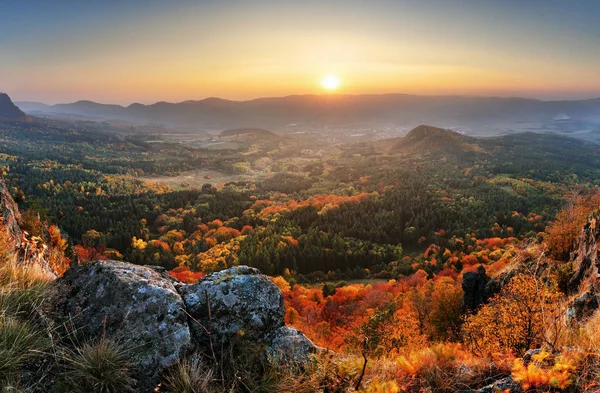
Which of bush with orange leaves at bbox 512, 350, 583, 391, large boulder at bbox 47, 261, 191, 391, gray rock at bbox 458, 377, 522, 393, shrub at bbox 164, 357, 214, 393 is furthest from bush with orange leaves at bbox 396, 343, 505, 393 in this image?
large boulder at bbox 47, 261, 191, 391

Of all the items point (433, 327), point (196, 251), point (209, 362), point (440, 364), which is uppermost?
point (209, 362)

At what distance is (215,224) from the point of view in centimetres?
13488

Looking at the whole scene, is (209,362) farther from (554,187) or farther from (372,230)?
(554,187)

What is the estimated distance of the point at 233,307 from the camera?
7.30 m

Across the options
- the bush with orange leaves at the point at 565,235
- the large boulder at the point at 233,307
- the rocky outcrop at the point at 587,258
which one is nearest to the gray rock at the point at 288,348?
the large boulder at the point at 233,307

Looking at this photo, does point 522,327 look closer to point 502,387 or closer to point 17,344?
point 502,387

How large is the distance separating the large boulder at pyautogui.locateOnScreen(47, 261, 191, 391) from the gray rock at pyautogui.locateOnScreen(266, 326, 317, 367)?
1877 millimetres

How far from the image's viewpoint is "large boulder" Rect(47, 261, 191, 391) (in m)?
5.59

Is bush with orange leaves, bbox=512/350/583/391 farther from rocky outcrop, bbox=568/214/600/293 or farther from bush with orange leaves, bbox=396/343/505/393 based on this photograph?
rocky outcrop, bbox=568/214/600/293

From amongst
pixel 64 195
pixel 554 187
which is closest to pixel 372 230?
pixel 554 187

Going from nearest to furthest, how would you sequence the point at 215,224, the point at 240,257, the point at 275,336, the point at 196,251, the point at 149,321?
the point at 149,321
the point at 275,336
the point at 240,257
the point at 196,251
the point at 215,224

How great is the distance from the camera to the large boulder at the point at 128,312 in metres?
5.59

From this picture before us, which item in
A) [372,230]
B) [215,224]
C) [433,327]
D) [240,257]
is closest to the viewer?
[433,327]

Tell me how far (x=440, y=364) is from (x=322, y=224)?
119 metres
